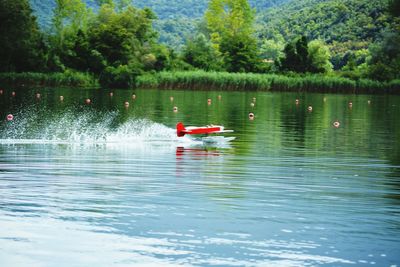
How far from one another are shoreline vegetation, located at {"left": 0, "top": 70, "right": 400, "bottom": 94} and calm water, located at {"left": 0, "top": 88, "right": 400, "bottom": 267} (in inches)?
2214

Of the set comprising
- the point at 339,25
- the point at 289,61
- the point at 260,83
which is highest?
the point at 339,25

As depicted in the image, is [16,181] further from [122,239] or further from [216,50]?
[216,50]

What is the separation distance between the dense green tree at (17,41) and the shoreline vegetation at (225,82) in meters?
5.31

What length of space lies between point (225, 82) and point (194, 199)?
73.3 meters

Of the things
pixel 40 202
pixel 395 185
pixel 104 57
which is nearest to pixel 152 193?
pixel 40 202

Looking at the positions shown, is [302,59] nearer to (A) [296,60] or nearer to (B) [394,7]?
(A) [296,60]

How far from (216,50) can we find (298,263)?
106670 millimetres

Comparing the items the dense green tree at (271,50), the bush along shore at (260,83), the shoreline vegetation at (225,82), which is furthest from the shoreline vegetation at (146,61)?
the dense green tree at (271,50)

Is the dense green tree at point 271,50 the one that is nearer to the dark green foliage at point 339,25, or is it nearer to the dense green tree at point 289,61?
the dark green foliage at point 339,25

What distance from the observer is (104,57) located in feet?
339

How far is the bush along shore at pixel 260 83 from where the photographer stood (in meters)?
89.8

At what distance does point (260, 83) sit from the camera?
91.9 m

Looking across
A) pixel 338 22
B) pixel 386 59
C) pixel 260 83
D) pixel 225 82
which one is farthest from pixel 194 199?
pixel 338 22

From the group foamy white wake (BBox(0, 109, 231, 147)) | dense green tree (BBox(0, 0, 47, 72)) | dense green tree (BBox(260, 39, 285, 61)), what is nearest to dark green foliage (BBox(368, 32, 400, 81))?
dense green tree (BBox(0, 0, 47, 72))
